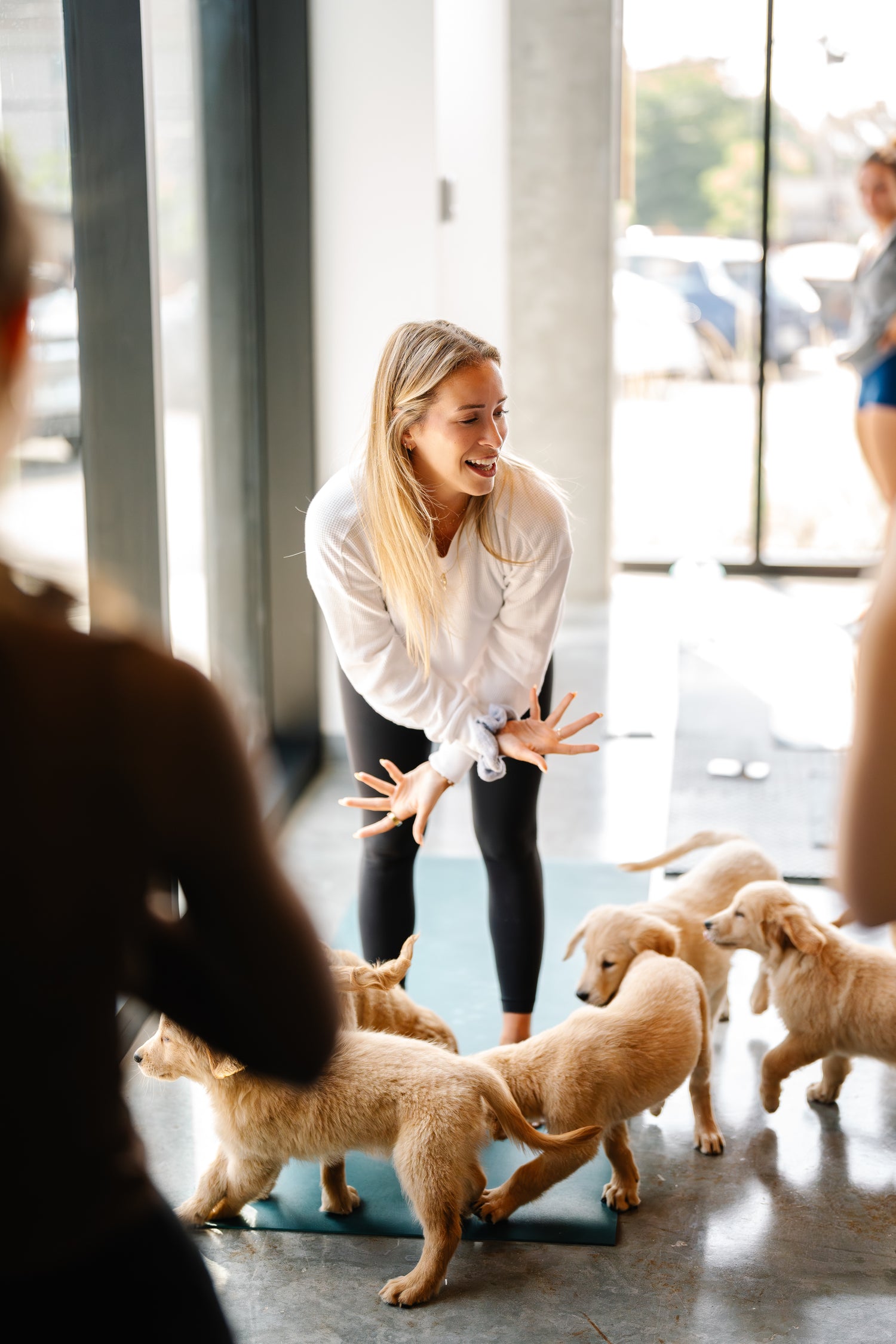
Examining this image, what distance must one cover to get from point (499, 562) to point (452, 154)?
7.21 ft

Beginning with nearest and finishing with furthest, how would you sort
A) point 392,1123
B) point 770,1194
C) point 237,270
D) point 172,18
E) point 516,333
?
point 392,1123 < point 770,1194 < point 172,18 < point 237,270 < point 516,333

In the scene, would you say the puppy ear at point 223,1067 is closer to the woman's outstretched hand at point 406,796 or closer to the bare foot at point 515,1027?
the woman's outstretched hand at point 406,796

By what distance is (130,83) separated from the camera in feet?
7.95

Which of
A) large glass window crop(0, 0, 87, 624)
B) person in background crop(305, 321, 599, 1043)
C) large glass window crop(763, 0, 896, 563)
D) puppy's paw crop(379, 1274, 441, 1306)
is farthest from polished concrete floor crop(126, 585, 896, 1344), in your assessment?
large glass window crop(763, 0, 896, 563)

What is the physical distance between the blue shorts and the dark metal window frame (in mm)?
930

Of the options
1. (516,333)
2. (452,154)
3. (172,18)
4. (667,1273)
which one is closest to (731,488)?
(516,333)

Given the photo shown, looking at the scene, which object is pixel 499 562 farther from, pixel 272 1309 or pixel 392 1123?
pixel 272 1309

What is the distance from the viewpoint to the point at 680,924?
2373 millimetres

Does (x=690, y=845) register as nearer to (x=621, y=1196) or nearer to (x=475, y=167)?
(x=621, y=1196)

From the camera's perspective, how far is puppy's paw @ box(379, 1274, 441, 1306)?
1.88 m

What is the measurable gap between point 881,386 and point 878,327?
0.97 ft

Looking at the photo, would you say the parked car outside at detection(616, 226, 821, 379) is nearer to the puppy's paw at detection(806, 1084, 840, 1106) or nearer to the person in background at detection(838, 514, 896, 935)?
the puppy's paw at detection(806, 1084, 840, 1106)

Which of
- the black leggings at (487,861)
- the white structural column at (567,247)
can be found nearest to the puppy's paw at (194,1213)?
the black leggings at (487,861)

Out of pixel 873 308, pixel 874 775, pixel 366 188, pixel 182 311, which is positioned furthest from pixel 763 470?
pixel 874 775
